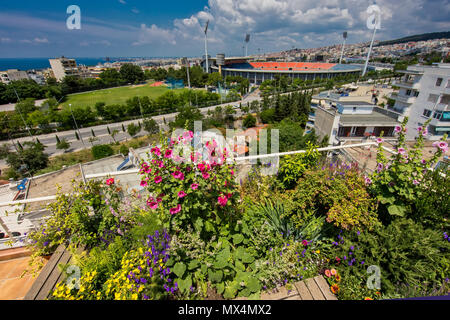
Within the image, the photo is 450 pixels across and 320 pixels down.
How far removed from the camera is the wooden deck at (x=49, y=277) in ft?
6.18

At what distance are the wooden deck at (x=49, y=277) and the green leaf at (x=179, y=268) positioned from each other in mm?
1242

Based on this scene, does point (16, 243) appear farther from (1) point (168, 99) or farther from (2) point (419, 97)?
(1) point (168, 99)

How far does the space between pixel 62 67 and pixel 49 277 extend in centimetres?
10609

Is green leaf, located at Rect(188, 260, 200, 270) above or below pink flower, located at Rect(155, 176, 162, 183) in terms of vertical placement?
below

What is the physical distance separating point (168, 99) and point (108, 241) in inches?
1836

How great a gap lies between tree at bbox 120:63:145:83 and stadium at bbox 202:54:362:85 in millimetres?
30077

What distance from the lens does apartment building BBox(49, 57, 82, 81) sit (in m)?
76.5

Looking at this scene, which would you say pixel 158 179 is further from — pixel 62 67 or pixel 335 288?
pixel 62 67

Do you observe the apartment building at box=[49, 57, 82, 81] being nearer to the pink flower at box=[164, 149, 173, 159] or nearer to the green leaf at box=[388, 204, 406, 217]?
the pink flower at box=[164, 149, 173, 159]

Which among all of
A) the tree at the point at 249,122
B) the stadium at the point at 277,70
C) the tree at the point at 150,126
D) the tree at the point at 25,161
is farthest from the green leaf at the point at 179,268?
the stadium at the point at 277,70

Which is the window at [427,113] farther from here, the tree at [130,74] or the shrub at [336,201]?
the tree at [130,74]

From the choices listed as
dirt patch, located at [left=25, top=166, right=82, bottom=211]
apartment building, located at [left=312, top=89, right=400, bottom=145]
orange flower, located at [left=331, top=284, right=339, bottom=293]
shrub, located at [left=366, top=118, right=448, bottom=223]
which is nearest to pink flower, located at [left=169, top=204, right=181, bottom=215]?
orange flower, located at [left=331, top=284, right=339, bottom=293]
